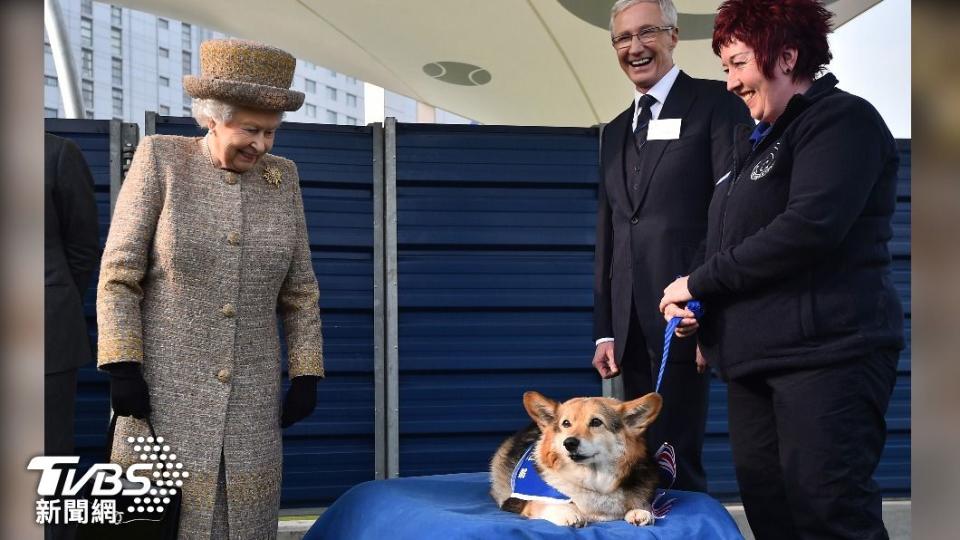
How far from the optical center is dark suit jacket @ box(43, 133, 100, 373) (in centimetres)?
296

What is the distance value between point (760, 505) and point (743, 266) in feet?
1.97

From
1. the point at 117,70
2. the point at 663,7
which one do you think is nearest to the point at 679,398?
the point at 663,7

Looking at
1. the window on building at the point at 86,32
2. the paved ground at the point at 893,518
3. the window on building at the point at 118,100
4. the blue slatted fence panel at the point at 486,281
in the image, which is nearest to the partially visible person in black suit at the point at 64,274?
the blue slatted fence panel at the point at 486,281

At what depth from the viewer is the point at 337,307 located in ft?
12.7

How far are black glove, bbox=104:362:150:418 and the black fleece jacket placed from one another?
1371 millimetres

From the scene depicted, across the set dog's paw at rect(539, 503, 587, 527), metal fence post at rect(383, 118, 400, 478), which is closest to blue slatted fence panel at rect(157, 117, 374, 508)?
metal fence post at rect(383, 118, 400, 478)

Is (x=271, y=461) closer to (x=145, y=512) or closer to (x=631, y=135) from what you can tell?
(x=145, y=512)

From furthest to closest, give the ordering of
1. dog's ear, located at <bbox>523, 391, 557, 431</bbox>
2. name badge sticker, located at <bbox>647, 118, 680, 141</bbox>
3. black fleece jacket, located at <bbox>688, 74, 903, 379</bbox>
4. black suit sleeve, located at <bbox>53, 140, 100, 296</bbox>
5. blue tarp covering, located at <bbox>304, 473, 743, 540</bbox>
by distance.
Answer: black suit sleeve, located at <bbox>53, 140, 100, 296</bbox>
name badge sticker, located at <bbox>647, 118, 680, 141</bbox>
dog's ear, located at <bbox>523, 391, 557, 431</bbox>
blue tarp covering, located at <bbox>304, 473, 743, 540</bbox>
black fleece jacket, located at <bbox>688, 74, 903, 379</bbox>

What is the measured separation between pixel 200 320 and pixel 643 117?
1.49 meters

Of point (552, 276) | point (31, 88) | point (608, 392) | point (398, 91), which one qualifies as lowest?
point (608, 392)

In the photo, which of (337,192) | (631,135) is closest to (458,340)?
(337,192)

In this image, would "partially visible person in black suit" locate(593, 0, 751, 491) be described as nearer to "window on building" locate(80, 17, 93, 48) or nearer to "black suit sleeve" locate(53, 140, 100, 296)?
"black suit sleeve" locate(53, 140, 100, 296)

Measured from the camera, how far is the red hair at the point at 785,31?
1.99m

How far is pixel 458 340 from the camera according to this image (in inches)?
154
